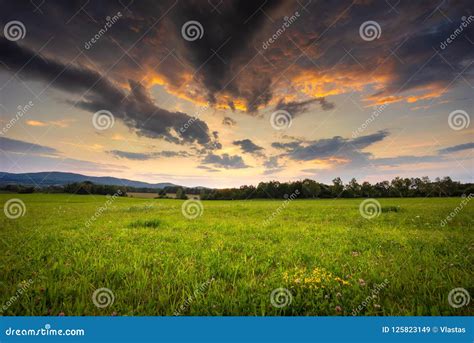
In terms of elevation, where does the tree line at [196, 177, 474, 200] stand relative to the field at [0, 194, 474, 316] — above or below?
above

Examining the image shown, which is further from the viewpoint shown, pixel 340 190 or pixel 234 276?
pixel 340 190

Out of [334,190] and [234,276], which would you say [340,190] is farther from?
[234,276]

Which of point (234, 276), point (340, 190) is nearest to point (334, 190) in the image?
point (340, 190)

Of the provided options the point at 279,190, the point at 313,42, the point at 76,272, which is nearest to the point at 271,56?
the point at 313,42

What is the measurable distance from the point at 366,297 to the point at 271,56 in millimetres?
7383

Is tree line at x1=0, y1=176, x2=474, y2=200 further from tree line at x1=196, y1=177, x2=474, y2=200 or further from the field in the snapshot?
the field

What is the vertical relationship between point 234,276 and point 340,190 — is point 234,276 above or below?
below

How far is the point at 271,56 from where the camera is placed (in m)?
8.16

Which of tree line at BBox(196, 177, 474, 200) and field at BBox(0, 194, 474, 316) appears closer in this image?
field at BBox(0, 194, 474, 316)

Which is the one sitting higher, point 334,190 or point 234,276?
point 334,190

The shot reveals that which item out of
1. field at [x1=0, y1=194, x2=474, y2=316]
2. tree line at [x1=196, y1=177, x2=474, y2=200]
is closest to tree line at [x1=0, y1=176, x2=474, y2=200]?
tree line at [x1=196, y1=177, x2=474, y2=200]

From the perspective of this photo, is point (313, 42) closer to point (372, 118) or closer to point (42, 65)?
point (372, 118)

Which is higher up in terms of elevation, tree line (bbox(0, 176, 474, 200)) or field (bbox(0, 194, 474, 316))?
tree line (bbox(0, 176, 474, 200))

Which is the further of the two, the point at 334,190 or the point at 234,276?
the point at 334,190
